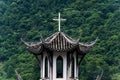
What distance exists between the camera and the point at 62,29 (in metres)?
117

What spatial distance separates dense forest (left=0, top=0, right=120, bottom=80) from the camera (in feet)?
293

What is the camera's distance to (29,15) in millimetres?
134875

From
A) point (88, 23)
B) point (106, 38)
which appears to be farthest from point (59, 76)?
point (88, 23)

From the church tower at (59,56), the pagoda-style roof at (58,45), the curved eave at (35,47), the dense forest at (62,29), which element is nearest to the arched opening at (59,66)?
the church tower at (59,56)

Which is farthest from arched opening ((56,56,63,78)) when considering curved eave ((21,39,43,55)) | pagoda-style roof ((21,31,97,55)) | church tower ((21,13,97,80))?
curved eave ((21,39,43,55))

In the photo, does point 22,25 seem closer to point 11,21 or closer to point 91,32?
point 11,21

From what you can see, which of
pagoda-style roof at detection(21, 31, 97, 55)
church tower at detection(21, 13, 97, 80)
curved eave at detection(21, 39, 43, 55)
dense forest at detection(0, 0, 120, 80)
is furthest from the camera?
dense forest at detection(0, 0, 120, 80)

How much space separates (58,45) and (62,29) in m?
98.0

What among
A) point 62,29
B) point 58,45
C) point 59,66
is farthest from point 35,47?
point 62,29

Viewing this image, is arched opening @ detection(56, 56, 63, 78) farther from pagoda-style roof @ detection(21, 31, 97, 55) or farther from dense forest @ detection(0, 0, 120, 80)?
dense forest @ detection(0, 0, 120, 80)

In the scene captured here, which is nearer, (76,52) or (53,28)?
(76,52)

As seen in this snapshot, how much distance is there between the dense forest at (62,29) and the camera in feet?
293

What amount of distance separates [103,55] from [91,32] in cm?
1656

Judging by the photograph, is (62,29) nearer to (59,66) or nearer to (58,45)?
(59,66)
